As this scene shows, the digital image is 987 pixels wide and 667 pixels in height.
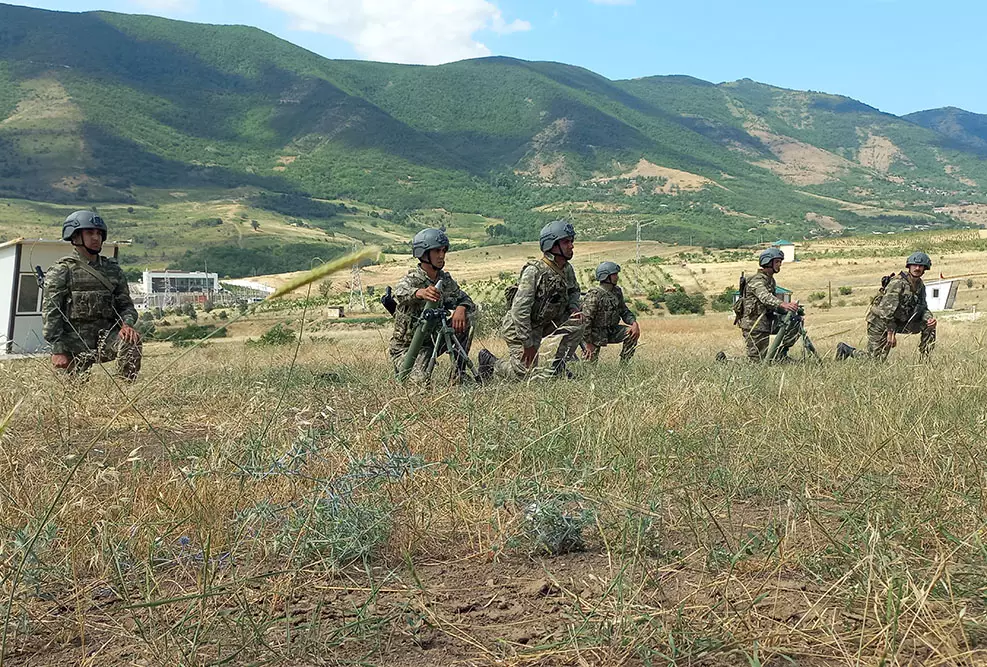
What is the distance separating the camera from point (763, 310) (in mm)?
9898

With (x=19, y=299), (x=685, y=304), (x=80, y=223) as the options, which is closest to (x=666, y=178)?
(x=685, y=304)

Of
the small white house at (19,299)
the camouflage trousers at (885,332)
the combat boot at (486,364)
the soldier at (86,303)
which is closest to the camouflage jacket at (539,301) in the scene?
the combat boot at (486,364)

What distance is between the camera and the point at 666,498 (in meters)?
3.42

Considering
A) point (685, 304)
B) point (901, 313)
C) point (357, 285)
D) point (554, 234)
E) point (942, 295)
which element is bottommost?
point (685, 304)

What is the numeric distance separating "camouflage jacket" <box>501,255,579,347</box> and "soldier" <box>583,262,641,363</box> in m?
1.95

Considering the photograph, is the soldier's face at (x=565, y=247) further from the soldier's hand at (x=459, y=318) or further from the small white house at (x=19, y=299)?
the small white house at (x=19, y=299)

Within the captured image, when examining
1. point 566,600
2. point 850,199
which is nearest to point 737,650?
point 566,600

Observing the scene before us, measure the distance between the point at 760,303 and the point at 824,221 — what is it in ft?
508

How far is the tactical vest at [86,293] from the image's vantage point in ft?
23.7

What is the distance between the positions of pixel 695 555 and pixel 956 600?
76 cm

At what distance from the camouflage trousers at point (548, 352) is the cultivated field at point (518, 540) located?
71.0 inches

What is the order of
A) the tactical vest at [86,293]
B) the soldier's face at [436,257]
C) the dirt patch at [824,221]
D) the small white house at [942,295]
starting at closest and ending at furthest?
the soldier's face at [436,257], the tactical vest at [86,293], the small white house at [942,295], the dirt patch at [824,221]

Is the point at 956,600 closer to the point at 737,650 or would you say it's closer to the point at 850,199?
the point at 737,650

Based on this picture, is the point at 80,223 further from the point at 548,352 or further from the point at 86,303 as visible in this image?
the point at 548,352
